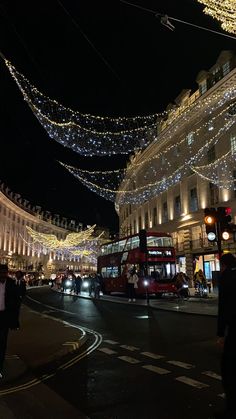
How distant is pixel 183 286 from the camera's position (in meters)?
23.7

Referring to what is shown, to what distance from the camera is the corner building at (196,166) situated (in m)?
31.0

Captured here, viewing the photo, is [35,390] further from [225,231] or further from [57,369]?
[225,231]

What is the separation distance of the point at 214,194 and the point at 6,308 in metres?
28.5

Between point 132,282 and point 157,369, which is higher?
point 132,282

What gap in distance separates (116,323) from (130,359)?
613cm

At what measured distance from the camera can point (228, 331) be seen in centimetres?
438

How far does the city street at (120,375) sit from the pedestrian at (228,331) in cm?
69

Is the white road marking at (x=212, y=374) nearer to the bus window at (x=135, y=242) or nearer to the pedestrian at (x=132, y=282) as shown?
the pedestrian at (x=132, y=282)

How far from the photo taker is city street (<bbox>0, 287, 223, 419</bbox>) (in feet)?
16.3

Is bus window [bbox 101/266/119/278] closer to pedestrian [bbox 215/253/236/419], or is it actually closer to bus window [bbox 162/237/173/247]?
bus window [bbox 162/237/173/247]

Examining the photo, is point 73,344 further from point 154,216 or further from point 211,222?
point 154,216

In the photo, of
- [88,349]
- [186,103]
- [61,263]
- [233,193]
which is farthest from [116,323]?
[61,263]

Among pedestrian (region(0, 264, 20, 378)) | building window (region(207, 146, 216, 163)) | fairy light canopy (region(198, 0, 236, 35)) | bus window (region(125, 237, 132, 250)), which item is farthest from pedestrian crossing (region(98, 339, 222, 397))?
building window (region(207, 146, 216, 163))

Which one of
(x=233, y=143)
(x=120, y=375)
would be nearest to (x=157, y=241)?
(x=233, y=143)
